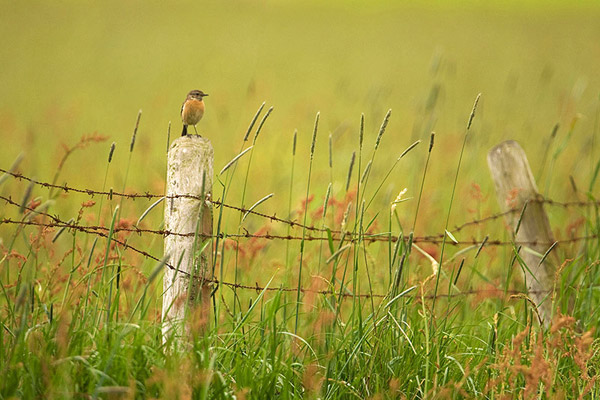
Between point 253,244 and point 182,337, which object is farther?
point 253,244

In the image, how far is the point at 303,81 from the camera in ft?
46.5

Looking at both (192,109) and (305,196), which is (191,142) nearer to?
(192,109)

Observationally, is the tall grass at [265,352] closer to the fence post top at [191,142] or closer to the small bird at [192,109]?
the fence post top at [191,142]

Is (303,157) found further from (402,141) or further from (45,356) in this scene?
(45,356)

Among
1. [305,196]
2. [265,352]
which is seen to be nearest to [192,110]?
[265,352]

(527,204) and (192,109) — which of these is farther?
(527,204)

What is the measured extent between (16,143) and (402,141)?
17.9 feet

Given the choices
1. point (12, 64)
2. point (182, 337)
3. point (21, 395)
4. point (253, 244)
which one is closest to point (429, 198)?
point (253, 244)

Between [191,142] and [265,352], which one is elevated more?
[191,142]

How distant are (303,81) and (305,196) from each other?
726 centimetres

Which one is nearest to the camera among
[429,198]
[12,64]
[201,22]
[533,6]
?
[429,198]

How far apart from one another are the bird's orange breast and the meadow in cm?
27

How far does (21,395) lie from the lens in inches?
91.1

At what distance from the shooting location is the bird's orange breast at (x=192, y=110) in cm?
319
